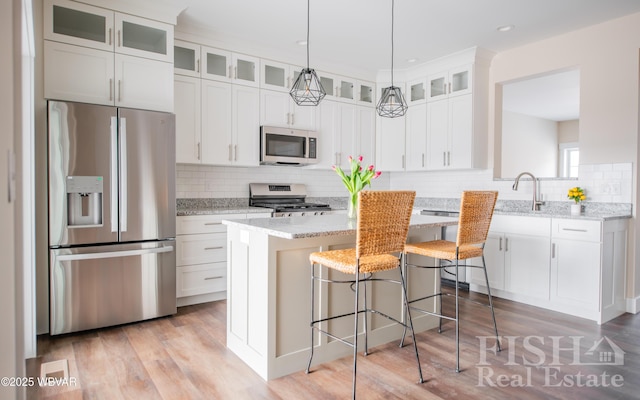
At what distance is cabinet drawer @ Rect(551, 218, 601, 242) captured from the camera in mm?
3304

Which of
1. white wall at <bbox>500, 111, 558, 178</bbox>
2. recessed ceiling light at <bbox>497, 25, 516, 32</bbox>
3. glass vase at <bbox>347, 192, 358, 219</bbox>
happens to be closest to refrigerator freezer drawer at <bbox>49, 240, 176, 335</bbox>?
glass vase at <bbox>347, 192, 358, 219</bbox>

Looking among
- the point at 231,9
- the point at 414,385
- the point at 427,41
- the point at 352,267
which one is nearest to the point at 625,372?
the point at 414,385

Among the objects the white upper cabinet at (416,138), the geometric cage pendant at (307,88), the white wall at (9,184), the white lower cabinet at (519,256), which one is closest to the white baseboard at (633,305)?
the white lower cabinet at (519,256)

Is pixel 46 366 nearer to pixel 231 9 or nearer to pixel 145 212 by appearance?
pixel 145 212

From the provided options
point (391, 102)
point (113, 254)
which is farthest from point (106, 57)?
point (391, 102)

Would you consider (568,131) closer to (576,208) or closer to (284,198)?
(576,208)

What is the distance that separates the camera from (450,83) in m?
4.75

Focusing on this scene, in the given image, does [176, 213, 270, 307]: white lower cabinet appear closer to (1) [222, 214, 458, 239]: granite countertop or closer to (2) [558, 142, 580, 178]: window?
(1) [222, 214, 458, 239]: granite countertop

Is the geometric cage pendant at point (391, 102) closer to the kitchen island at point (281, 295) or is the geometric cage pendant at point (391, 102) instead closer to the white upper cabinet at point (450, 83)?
Result: the kitchen island at point (281, 295)

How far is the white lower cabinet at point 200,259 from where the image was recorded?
3.65 meters

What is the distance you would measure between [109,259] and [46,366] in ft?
2.79

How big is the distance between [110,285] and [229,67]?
2435 mm

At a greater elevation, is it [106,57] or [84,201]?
[106,57]

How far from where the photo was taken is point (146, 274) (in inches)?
129
